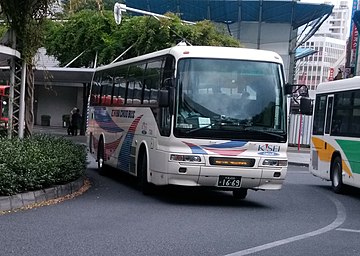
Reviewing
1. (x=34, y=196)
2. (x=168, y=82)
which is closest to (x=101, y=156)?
(x=168, y=82)

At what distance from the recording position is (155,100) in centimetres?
1301

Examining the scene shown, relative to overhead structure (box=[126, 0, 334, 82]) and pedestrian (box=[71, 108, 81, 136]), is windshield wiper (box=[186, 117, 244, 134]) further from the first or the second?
overhead structure (box=[126, 0, 334, 82])

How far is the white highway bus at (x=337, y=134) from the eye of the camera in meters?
14.9

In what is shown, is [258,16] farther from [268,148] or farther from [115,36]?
[268,148]

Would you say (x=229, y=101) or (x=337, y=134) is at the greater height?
(x=229, y=101)

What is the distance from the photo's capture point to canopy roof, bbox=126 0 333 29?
61656 millimetres

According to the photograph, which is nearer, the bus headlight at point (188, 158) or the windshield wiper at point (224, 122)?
the bus headlight at point (188, 158)

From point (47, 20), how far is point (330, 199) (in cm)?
837

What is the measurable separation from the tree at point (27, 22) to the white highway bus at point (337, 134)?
307 inches

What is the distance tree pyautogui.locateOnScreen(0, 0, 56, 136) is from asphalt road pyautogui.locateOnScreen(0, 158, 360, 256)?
143 inches

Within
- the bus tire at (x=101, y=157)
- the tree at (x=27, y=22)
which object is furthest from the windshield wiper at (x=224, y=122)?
the bus tire at (x=101, y=157)

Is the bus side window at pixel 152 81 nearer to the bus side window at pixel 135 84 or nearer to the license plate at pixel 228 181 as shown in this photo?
the bus side window at pixel 135 84

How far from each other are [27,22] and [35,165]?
4748 millimetres

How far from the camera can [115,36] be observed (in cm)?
3519
